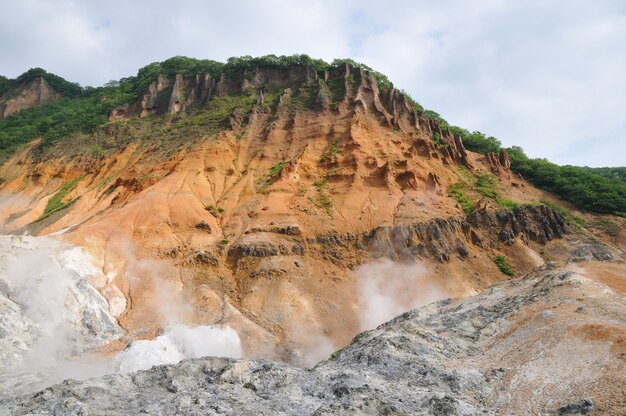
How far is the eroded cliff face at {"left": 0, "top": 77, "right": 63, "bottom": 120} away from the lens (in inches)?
2842

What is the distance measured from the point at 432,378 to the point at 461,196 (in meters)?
26.5

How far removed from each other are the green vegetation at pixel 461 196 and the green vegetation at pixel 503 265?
188 inches

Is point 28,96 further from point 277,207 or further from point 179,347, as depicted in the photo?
point 179,347

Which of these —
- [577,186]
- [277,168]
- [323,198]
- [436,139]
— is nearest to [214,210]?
[277,168]

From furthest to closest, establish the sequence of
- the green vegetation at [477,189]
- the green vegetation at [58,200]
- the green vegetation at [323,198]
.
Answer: the green vegetation at [58,200] → the green vegetation at [477,189] → the green vegetation at [323,198]

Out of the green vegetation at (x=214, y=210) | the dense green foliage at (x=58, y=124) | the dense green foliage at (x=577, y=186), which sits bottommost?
the green vegetation at (x=214, y=210)

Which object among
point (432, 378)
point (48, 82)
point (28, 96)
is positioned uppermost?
point (48, 82)

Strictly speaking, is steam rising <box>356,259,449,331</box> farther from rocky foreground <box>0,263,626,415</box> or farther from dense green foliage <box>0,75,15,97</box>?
dense green foliage <box>0,75,15,97</box>

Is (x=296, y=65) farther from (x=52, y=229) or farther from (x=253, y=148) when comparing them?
(x=52, y=229)

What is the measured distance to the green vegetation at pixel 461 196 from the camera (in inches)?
1376

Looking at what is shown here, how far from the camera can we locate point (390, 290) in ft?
93.3

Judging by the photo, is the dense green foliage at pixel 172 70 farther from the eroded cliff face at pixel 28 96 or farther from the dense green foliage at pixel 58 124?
the eroded cliff face at pixel 28 96

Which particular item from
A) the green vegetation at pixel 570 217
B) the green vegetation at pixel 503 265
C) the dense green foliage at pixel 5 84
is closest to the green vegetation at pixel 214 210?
the green vegetation at pixel 503 265

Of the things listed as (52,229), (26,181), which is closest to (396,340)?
(52,229)
